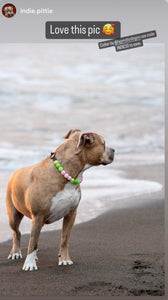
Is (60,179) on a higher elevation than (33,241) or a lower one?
higher

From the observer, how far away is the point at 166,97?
309 cm

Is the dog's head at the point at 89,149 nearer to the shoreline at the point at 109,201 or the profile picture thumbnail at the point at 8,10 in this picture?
the profile picture thumbnail at the point at 8,10

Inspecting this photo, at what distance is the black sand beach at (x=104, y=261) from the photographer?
324 cm

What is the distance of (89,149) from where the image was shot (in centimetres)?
376

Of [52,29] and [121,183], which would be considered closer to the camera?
[52,29]

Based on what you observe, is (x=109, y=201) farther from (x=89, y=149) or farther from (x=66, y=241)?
Result: (x=89, y=149)

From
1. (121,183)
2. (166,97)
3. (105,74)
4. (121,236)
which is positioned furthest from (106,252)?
(105,74)

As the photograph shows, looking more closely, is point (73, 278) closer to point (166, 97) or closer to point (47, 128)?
point (166, 97)

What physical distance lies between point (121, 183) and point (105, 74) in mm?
5599

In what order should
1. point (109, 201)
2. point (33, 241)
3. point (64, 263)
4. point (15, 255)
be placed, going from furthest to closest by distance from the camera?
point (109, 201) < point (15, 255) < point (64, 263) < point (33, 241)

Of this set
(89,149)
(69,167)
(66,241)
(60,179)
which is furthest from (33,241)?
(89,149)

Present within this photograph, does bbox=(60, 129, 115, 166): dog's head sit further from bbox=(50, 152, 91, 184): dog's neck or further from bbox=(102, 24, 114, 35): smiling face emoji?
bbox=(102, 24, 114, 35): smiling face emoji

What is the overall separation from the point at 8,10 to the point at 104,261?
2.35 meters

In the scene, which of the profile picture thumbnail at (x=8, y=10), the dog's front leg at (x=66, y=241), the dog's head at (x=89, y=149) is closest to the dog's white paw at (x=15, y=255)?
Answer: the dog's front leg at (x=66, y=241)
